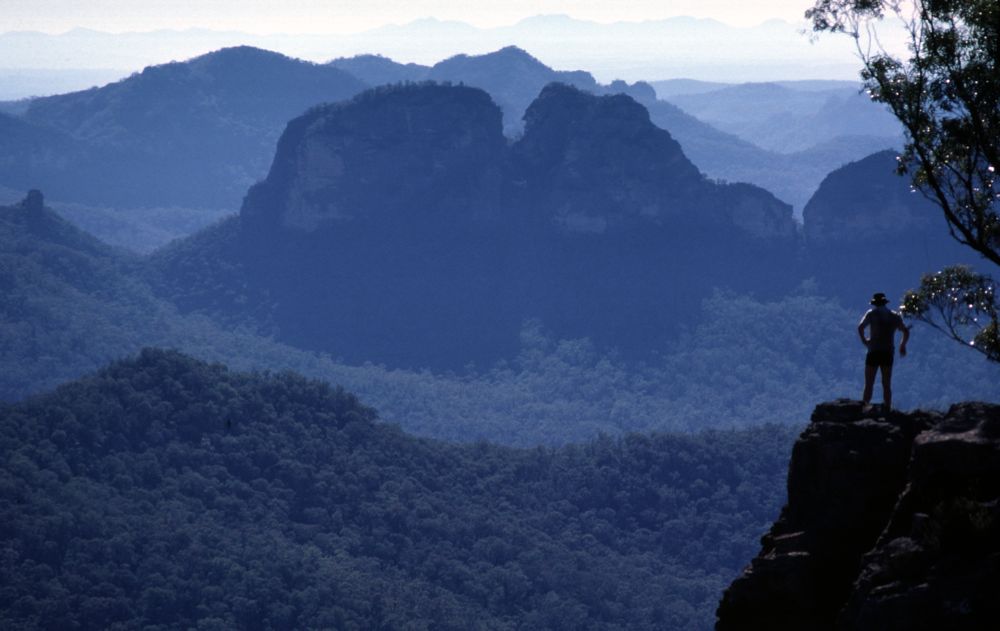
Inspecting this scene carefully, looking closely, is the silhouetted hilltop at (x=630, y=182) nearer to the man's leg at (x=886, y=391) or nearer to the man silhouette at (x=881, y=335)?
the man silhouette at (x=881, y=335)

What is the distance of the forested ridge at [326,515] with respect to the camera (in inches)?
2904

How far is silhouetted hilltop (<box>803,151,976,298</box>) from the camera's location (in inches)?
7249

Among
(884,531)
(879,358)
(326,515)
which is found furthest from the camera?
(326,515)

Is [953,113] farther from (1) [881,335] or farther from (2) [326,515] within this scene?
(2) [326,515]

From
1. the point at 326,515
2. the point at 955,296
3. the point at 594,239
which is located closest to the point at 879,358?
the point at 955,296

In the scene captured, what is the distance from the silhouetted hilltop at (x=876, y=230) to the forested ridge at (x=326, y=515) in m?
81.5

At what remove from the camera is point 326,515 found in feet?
290

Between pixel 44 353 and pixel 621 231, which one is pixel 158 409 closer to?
pixel 44 353

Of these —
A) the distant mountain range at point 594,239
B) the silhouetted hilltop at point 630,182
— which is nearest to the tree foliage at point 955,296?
the distant mountain range at point 594,239

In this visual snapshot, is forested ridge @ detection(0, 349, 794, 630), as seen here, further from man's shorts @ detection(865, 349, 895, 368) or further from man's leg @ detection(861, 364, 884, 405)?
man's shorts @ detection(865, 349, 895, 368)

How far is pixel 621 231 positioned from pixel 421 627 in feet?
406

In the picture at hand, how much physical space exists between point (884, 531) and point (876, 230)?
557ft

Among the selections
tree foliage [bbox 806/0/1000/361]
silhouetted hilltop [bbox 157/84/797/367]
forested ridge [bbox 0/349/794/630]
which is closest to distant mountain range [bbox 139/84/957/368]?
silhouetted hilltop [bbox 157/84/797/367]

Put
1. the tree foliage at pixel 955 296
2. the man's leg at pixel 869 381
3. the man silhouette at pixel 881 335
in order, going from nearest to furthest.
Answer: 1. the man's leg at pixel 869 381
2. the man silhouette at pixel 881 335
3. the tree foliage at pixel 955 296
